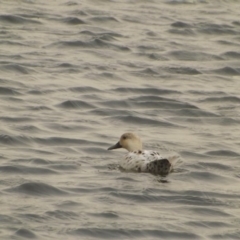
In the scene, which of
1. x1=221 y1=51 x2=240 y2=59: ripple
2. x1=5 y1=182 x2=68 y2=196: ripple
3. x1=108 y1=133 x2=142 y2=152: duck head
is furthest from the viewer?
x1=221 y1=51 x2=240 y2=59: ripple

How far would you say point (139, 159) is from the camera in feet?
45.2

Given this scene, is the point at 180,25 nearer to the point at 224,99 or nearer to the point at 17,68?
the point at 224,99

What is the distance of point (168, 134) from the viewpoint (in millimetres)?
15133

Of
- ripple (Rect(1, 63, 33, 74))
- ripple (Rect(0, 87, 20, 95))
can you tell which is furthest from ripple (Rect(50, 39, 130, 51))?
ripple (Rect(0, 87, 20, 95))

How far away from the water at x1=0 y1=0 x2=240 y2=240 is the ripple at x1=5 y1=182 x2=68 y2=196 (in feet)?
0.04

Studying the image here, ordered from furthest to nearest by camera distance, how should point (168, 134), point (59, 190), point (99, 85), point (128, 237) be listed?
point (99, 85)
point (168, 134)
point (59, 190)
point (128, 237)

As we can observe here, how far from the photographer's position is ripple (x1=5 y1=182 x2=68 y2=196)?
39.4 ft

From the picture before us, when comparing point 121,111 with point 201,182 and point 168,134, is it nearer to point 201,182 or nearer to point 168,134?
point 168,134

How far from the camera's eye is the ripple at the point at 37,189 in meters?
12.0

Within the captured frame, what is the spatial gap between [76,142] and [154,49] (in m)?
5.55

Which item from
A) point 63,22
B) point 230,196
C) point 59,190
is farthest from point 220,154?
point 63,22

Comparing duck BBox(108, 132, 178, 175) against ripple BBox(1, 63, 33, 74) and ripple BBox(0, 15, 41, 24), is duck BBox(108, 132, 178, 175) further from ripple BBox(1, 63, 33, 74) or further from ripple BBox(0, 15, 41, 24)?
ripple BBox(0, 15, 41, 24)

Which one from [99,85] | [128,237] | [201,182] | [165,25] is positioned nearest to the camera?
[128,237]

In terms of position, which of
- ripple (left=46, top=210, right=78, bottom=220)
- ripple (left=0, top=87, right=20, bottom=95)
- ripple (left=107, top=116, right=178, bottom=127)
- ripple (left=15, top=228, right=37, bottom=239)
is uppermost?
ripple (left=15, top=228, right=37, bottom=239)
